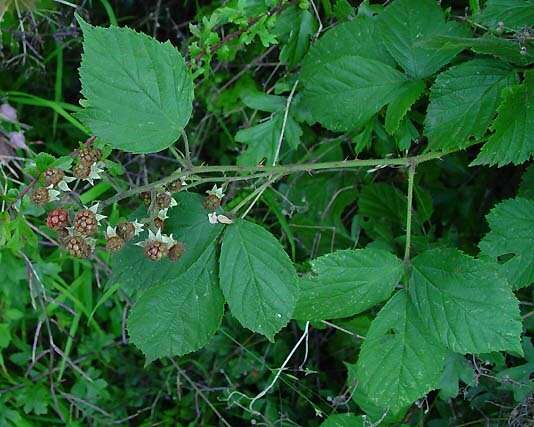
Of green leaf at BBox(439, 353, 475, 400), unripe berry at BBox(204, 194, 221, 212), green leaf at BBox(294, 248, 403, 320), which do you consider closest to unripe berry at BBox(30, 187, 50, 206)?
unripe berry at BBox(204, 194, 221, 212)

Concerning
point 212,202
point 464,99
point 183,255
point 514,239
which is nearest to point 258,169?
→ point 212,202

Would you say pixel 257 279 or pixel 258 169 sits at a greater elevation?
pixel 258 169

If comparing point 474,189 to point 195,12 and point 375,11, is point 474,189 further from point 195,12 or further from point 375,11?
point 195,12

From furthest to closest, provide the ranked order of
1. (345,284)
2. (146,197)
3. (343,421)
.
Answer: (343,421) → (345,284) → (146,197)

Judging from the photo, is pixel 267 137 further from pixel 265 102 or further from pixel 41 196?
pixel 41 196

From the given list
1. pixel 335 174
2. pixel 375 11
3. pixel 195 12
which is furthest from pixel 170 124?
pixel 195 12

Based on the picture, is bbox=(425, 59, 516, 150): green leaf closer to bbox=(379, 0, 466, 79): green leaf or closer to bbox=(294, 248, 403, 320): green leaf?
bbox=(379, 0, 466, 79): green leaf

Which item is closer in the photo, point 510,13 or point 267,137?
point 510,13
